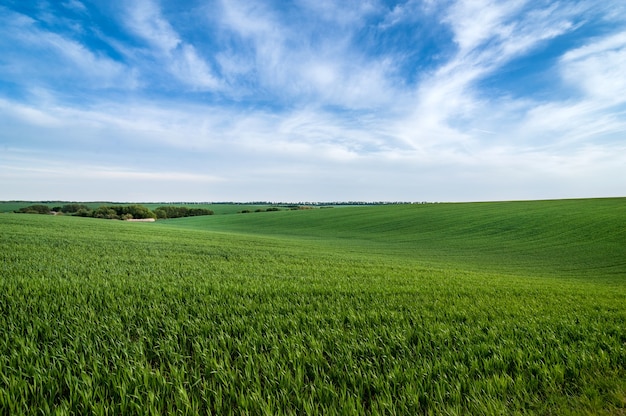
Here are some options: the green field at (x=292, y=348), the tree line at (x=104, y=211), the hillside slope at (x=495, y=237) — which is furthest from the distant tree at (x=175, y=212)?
the green field at (x=292, y=348)

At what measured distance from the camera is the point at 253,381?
3.02 m

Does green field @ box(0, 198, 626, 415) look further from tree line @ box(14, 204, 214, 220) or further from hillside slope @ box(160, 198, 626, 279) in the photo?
tree line @ box(14, 204, 214, 220)

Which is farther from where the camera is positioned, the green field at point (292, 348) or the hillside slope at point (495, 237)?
the hillside slope at point (495, 237)

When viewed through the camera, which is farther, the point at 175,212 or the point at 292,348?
the point at 175,212

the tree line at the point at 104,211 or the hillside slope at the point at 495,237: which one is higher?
the tree line at the point at 104,211

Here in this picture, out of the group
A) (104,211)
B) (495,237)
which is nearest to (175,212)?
(104,211)

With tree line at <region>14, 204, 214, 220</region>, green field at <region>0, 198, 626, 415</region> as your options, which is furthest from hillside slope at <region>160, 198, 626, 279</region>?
tree line at <region>14, 204, 214, 220</region>

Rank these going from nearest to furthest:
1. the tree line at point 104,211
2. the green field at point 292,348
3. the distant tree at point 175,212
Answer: the green field at point 292,348
the tree line at point 104,211
the distant tree at point 175,212

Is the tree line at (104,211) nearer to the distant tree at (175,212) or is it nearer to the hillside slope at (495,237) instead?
the distant tree at (175,212)

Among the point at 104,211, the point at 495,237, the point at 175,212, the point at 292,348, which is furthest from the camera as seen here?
the point at 175,212

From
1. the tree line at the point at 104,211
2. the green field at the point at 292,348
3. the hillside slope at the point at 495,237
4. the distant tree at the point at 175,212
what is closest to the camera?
the green field at the point at 292,348

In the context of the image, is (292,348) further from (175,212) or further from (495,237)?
(175,212)

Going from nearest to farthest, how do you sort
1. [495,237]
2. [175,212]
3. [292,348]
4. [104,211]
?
[292,348], [495,237], [104,211], [175,212]

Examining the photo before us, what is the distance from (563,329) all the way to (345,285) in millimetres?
4550
